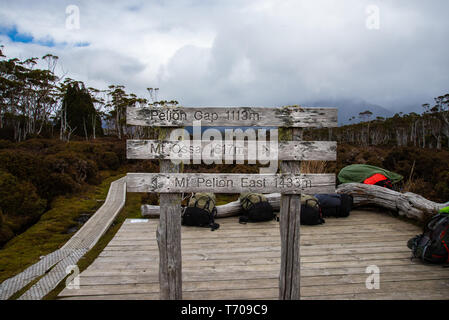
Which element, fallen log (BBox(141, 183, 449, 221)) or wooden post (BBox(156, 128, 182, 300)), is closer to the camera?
wooden post (BBox(156, 128, 182, 300))

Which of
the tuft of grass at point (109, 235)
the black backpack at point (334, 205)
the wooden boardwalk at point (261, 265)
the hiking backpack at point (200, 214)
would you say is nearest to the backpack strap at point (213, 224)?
the hiking backpack at point (200, 214)

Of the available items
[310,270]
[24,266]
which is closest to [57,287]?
[24,266]

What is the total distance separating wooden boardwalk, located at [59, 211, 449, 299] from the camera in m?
3.14

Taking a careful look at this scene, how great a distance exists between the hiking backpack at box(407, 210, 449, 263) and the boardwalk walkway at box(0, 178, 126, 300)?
195 inches

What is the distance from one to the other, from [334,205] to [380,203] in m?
1.32

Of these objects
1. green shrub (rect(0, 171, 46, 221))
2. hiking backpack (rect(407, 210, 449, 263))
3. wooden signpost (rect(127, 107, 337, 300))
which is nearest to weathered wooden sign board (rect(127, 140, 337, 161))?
wooden signpost (rect(127, 107, 337, 300))

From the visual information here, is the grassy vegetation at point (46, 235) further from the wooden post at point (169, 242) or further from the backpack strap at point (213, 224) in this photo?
the backpack strap at point (213, 224)

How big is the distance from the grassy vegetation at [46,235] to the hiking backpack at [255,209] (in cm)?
365

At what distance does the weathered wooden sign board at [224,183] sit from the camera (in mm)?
2699

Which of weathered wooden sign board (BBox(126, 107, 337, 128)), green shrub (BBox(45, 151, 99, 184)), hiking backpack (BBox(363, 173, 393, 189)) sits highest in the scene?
weathered wooden sign board (BBox(126, 107, 337, 128))

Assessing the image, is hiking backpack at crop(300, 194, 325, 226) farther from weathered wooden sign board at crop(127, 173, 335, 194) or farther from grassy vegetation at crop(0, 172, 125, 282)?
grassy vegetation at crop(0, 172, 125, 282)

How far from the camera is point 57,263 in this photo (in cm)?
392

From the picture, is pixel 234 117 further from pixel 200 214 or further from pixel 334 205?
pixel 334 205
